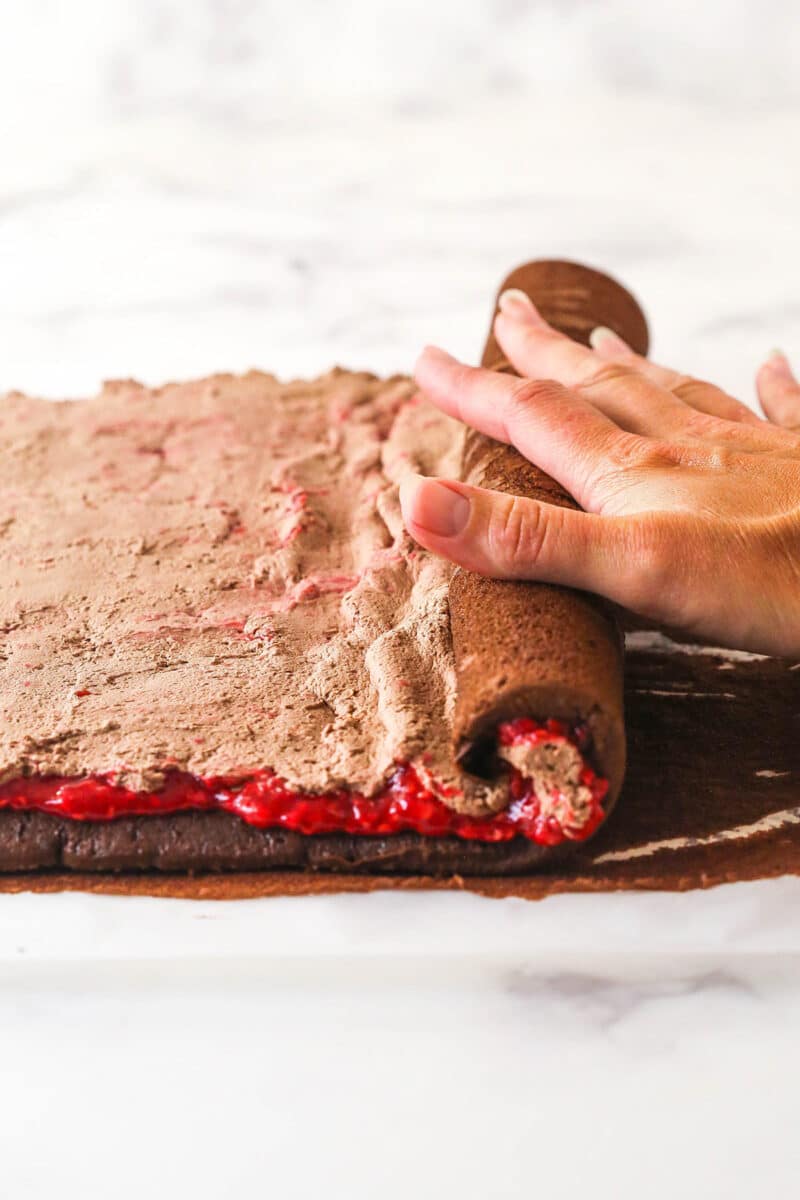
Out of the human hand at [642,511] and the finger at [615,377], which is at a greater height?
the finger at [615,377]

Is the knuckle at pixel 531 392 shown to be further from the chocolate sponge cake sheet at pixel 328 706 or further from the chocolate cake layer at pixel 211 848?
the chocolate cake layer at pixel 211 848

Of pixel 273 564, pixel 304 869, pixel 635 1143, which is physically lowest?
pixel 635 1143

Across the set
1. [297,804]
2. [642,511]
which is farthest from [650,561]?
[297,804]

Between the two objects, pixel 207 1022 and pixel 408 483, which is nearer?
pixel 207 1022

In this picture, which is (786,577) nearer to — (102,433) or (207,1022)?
(207,1022)

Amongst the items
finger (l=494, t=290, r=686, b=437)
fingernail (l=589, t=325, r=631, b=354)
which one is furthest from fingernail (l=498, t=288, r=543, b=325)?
fingernail (l=589, t=325, r=631, b=354)

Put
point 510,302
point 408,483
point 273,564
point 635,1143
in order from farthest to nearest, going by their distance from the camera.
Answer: point 510,302, point 273,564, point 408,483, point 635,1143

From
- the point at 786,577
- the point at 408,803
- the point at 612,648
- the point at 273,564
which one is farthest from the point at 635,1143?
the point at 273,564

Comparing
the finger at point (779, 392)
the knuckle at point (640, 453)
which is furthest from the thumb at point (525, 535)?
the finger at point (779, 392)

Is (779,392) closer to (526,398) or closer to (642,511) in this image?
(526,398)
